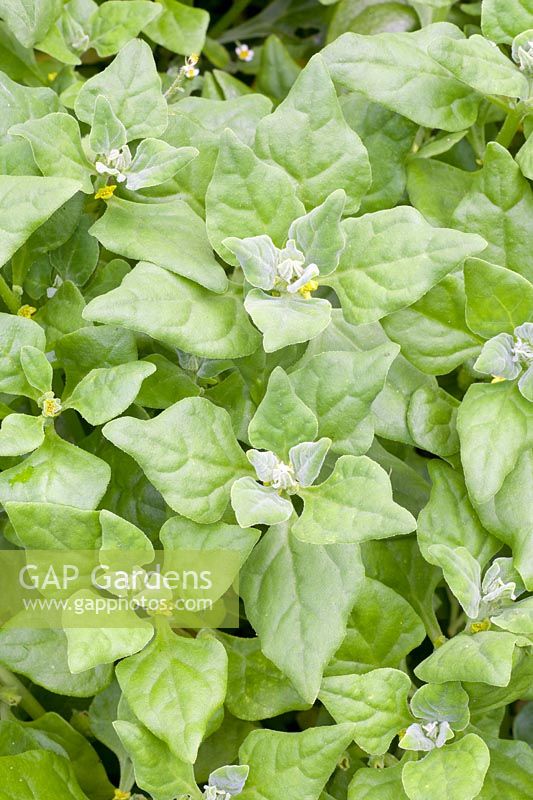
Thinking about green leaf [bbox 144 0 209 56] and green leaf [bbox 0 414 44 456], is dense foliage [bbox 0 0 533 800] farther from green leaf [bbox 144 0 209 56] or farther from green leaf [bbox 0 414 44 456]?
green leaf [bbox 144 0 209 56]

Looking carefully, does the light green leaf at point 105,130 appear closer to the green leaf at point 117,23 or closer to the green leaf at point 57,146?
the green leaf at point 57,146

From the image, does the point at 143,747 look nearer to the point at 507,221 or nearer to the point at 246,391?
the point at 246,391

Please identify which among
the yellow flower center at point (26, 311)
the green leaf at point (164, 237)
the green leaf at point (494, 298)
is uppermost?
the green leaf at point (164, 237)

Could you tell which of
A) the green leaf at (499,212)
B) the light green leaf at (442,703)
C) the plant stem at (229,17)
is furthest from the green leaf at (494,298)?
the plant stem at (229,17)

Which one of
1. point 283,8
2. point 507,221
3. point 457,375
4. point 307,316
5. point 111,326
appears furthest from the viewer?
point 283,8

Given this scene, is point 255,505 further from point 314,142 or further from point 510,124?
point 510,124

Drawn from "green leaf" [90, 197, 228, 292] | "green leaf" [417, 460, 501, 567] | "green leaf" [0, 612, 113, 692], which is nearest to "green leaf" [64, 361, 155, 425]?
"green leaf" [90, 197, 228, 292]

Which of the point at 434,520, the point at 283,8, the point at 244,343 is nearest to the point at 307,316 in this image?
the point at 244,343
